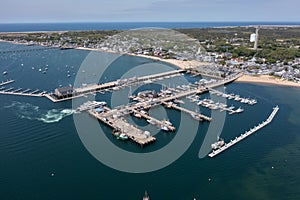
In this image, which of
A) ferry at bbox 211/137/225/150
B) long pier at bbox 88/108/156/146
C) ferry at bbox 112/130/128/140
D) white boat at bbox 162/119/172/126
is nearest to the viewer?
ferry at bbox 211/137/225/150

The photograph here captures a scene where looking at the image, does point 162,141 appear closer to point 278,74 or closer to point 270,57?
point 278,74

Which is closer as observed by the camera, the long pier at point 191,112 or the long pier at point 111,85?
the long pier at point 191,112

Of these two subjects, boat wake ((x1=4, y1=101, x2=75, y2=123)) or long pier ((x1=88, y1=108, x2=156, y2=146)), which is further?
boat wake ((x1=4, y1=101, x2=75, y2=123))

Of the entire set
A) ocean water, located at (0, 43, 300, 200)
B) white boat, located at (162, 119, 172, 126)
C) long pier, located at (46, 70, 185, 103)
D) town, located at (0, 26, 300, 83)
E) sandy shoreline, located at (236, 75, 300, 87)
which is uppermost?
town, located at (0, 26, 300, 83)

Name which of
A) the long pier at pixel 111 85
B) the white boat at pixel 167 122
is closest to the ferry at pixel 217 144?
the white boat at pixel 167 122

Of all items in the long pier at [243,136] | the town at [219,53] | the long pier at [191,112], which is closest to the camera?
the long pier at [243,136]

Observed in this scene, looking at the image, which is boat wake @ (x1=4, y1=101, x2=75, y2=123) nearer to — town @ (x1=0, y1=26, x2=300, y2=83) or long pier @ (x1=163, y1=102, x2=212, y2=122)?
long pier @ (x1=163, y1=102, x2=212, y2=122)

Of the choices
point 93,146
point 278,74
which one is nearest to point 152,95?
point 93,146

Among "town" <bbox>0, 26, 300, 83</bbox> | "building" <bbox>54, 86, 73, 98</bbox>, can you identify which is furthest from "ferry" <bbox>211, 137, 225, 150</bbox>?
"town" <bbox>0, 26, 300, 83</bbox>

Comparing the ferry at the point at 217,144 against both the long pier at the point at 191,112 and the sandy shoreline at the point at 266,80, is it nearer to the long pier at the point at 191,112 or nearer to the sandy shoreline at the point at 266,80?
the long pier at the point at 191,112
